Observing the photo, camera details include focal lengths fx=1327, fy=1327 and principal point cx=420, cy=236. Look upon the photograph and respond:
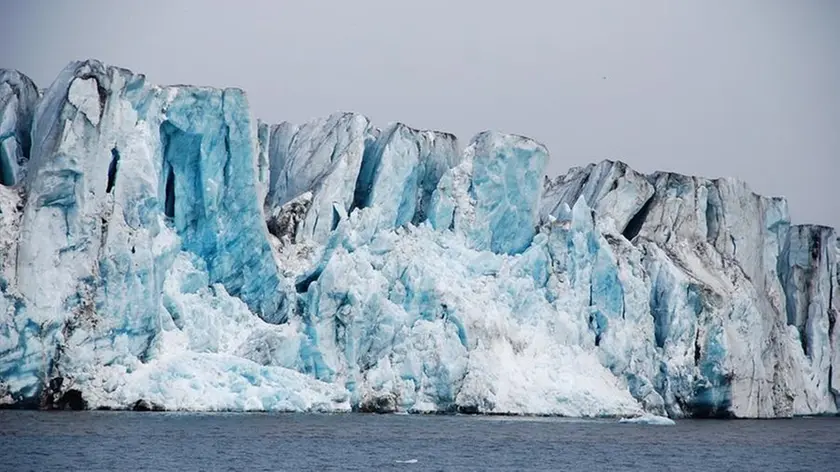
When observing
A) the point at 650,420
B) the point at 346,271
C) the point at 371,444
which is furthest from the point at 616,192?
the point at 371,444

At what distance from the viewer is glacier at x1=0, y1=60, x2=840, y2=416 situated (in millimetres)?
32625

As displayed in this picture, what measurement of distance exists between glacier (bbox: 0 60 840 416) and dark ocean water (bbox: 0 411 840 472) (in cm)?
114

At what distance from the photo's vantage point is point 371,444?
30.3m

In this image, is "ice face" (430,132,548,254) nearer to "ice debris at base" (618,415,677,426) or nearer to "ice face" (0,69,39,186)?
"ice debris at base" (618,415,677,426)

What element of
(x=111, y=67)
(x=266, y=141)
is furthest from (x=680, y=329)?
(x=111, y=67)

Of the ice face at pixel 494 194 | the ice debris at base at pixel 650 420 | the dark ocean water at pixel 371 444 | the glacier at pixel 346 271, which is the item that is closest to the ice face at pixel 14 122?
the glacier at pixel 346 271

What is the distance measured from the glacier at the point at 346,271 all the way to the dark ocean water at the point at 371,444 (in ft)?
3.75

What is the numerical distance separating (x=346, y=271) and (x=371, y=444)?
27.4ft

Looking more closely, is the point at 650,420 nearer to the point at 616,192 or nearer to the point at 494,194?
the point at 494,194

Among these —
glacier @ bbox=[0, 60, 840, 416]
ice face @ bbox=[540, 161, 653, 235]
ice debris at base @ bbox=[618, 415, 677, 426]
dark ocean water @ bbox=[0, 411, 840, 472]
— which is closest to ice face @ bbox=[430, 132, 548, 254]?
glacier @ bbox=[0, 60, 840, 416]

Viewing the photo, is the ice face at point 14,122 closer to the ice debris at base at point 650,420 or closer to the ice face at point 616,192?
the ice face at point 616,192

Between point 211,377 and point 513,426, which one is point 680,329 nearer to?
point 513,426

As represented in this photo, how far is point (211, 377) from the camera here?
34.2 m

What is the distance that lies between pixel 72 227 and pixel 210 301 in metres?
5.75
